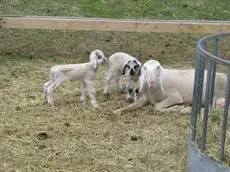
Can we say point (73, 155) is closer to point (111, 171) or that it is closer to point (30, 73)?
point (111, 171)

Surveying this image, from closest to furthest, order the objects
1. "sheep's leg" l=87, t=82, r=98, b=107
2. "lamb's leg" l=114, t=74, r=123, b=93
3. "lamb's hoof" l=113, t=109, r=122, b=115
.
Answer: "lamb's hoof" l=113, t=109, r=122, b=115, "sheep's leg" l=87, t=82, r=98, b=107, "lamb's leg" l=114, t=74, r=123, b=93

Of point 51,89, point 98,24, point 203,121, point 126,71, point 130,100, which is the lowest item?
point 130,100

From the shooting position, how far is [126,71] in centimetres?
730

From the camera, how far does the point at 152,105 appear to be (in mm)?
7383

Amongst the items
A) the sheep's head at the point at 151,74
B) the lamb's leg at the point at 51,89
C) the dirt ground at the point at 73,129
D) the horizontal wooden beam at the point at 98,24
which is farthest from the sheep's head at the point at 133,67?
the horizontal wooden beam at the point at 98,24

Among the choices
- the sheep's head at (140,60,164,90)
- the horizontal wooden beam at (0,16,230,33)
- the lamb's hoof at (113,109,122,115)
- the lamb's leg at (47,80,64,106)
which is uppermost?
the horizontal wooden beam at (0,16,230,33)

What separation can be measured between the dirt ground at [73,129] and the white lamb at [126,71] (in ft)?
0.55

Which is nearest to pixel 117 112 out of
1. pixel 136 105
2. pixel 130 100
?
pixel 136 105

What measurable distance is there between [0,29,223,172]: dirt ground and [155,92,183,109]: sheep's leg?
0.38ft

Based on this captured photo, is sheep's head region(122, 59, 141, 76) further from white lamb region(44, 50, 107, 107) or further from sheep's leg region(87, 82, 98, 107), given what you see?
sheep's leg region(87, 82, 98, 107)

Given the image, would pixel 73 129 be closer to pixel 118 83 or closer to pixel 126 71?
pixel 126 71

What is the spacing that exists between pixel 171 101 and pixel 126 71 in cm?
66

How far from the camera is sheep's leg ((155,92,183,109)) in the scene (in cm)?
721

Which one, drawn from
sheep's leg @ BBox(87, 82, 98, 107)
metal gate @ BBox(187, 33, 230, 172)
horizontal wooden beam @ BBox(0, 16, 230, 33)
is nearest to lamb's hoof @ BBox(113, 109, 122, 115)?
sheep's leg @ BBox(87, 82, 98, 107)
